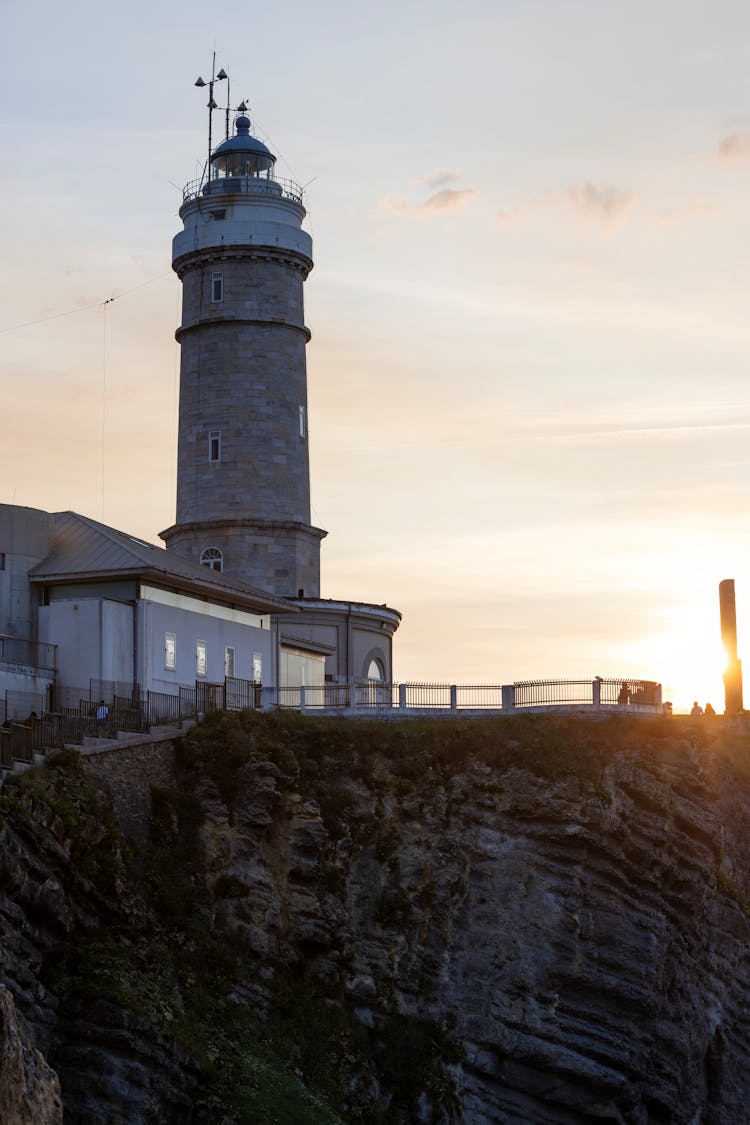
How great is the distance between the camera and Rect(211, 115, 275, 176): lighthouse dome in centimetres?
7044

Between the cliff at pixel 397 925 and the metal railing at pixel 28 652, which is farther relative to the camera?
the metal railing at pixel 28 652

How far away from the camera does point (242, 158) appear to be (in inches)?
2781

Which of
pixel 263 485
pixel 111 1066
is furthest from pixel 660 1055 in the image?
pixel 263 485

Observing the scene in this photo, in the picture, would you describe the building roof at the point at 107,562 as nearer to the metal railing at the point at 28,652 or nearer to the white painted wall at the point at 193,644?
the white painted wall at the point at 193,644

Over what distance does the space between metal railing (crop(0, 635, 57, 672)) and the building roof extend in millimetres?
2588

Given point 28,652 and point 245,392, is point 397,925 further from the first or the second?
point 245,392

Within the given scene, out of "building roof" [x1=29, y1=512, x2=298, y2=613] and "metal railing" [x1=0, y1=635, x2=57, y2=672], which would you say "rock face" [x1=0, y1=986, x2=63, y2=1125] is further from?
"building roof" [x1=29, y1=512, x2=298, y2=613]

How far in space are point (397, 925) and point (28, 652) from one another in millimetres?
12618

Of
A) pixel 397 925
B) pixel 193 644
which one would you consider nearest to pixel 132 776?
pixel 397 925

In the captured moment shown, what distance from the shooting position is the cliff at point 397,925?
3841 cm

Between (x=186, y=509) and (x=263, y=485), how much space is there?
122 inches

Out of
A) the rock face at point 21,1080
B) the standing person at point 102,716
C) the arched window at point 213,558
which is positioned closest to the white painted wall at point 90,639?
the standing person at point 102,716

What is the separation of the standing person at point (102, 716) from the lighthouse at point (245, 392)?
19621 mm

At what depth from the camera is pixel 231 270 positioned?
68375 mm
